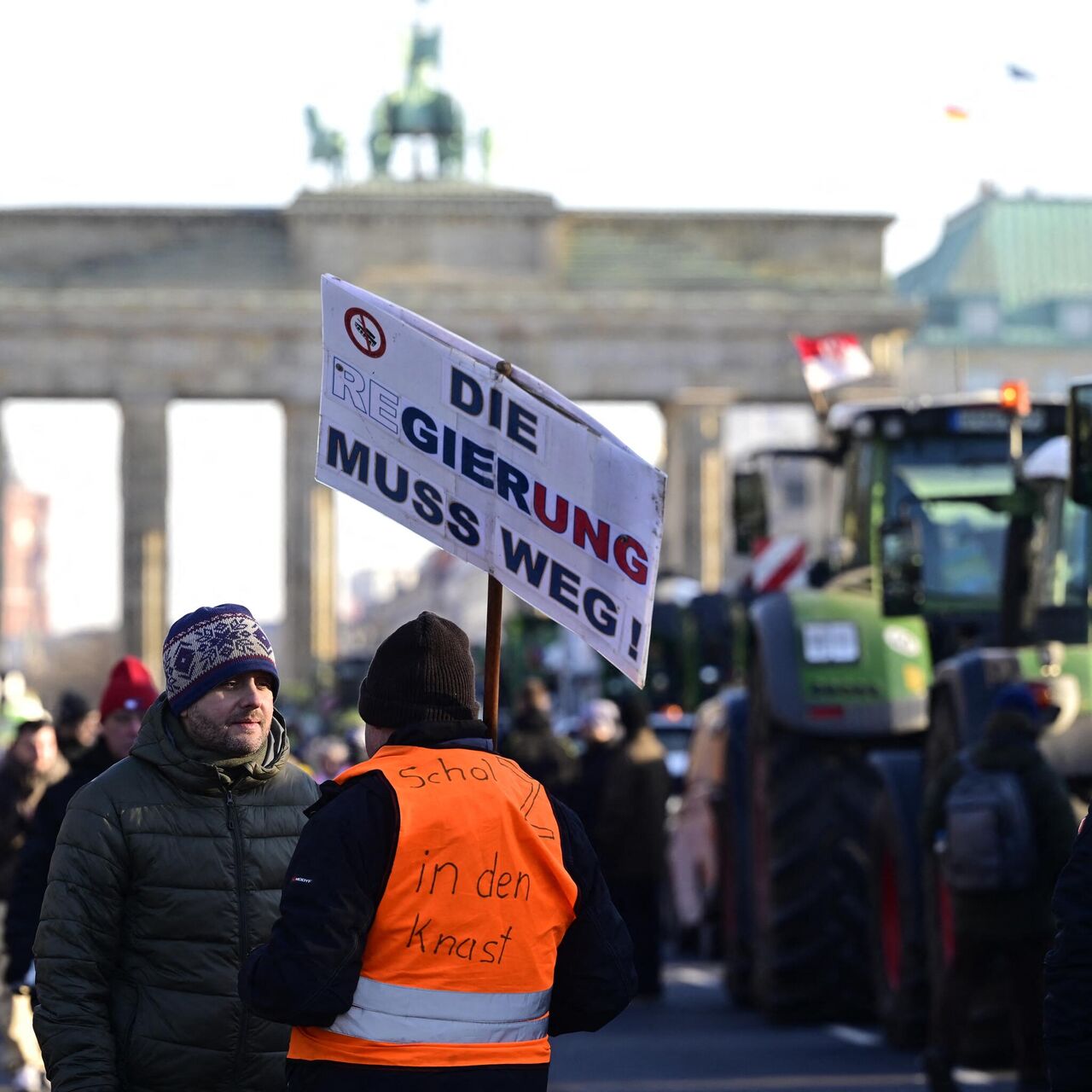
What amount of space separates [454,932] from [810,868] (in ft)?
28.4

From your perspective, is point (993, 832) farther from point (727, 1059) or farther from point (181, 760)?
point (181, 760)

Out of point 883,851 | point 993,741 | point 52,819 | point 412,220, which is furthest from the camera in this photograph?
point 412,220

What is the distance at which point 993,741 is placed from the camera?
1053cm

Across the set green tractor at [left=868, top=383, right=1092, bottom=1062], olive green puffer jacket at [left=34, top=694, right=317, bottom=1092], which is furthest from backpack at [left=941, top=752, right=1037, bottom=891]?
olive green puffer jacket at [left=34, top=694, right=317, bottom=1092]

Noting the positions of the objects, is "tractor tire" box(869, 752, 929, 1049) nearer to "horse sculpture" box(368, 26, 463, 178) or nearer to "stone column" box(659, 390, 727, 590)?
"stone column" box(659, 390, 727, 590)

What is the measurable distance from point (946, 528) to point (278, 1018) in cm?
960

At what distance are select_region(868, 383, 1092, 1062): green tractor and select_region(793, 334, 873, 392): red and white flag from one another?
266 inches

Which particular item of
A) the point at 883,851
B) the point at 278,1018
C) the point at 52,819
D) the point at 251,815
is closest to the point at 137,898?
the point at 251,815

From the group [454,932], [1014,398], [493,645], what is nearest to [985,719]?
[1014,398]

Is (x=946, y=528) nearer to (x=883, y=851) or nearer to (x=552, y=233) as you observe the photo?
(x=883, y=851)

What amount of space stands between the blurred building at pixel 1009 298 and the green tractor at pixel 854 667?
88.6m

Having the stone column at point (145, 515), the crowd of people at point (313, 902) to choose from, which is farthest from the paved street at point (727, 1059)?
the stone column at point (145, 515)

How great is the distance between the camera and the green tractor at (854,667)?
13414 mm

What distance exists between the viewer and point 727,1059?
13.2 metres
